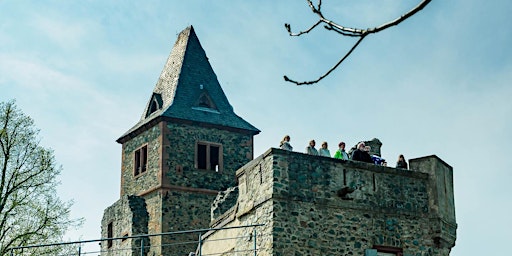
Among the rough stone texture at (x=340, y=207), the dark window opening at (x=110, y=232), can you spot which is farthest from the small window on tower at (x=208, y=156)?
the rough stone texture at (x=340, y=207)

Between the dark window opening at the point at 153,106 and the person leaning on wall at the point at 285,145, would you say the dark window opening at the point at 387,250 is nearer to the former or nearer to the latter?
the person leaning on wall at the point at 285,145

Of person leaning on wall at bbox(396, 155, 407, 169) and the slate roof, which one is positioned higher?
the slate roof

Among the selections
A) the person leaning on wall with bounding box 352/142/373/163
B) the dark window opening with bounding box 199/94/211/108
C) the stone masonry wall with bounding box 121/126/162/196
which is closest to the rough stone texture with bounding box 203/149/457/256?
the person leaning on wall with bounding box 352/142/373/163

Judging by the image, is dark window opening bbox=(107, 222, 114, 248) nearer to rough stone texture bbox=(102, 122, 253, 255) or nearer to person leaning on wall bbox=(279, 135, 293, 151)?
rough stone texture bbox=(102, 122, 253, 255)

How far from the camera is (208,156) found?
35.3m

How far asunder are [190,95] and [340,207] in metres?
16.9

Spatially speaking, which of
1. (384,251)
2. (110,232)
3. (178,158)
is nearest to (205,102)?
(178,158)

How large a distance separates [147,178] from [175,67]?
528 cm

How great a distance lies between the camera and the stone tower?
3400 centimetres

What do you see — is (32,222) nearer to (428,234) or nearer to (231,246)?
(231,246)

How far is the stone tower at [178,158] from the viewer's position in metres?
34.0

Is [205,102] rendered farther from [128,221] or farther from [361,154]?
[361,154]

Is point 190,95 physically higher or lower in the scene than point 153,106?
higher

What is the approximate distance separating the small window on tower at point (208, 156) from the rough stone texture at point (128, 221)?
260cm
